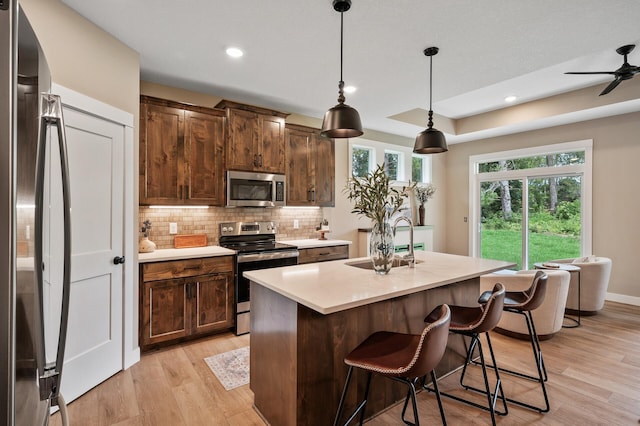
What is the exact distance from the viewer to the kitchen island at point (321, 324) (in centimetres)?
174

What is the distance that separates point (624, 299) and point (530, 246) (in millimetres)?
1442

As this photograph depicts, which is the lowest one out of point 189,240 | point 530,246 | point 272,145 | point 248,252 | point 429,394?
point 429,394

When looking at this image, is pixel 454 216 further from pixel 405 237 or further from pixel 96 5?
pixel 96 5

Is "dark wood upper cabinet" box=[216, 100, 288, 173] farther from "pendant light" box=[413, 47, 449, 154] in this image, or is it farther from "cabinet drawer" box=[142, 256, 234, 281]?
"pendant light" box=[413, 47, 449, 154]

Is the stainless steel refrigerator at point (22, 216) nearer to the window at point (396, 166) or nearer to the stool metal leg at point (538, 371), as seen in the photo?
the stool metal leg at point (538, 371)

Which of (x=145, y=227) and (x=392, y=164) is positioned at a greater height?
(x=392, y=164)

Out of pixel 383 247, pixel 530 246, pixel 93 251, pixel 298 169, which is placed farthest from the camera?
pixel 530 246

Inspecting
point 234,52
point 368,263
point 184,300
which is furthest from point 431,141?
point 184,300

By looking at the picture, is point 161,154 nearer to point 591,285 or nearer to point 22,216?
point 22,216

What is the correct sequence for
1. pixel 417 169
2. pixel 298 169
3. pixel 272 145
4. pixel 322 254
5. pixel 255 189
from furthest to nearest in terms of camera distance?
pixel 417 169 < pixel 298 169 < pixel 322 254 < pixel 272 145 < pixel 255 189

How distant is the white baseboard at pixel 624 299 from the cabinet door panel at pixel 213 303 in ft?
17.8

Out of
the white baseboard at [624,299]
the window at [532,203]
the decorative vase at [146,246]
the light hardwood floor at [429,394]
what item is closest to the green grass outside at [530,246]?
the window at [532,203]

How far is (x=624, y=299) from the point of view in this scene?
181 inches

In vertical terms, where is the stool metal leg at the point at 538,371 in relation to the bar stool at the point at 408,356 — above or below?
below
